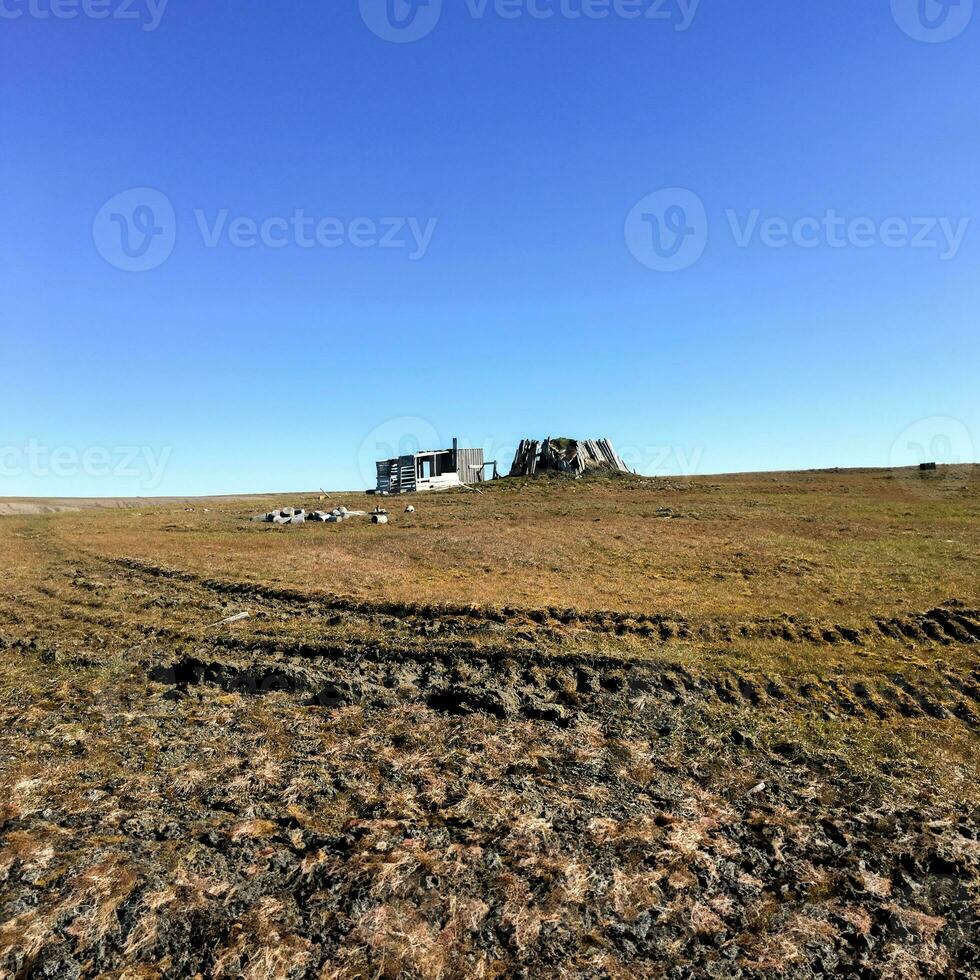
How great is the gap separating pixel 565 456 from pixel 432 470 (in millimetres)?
10481

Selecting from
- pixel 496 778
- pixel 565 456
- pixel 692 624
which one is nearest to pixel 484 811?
pixel 496 778

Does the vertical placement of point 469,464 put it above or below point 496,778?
above

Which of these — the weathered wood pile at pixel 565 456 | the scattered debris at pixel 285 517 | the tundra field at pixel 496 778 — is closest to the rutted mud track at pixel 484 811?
the tundra field at pixel 496 778

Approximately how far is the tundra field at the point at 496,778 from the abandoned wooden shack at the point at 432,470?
30007 millimetres

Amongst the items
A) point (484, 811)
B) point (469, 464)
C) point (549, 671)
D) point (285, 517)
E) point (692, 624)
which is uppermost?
point (469, 464)

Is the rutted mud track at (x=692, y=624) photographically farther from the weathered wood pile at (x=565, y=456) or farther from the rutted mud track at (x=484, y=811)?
the weathered wood pile at (x=565, y=456)

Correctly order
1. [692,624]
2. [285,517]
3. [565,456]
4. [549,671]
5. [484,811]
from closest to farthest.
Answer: [484,811]
[549,671]
[692,624]
[285,517]
[565,456]

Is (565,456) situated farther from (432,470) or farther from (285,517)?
(285,517)

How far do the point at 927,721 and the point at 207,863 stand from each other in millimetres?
7422

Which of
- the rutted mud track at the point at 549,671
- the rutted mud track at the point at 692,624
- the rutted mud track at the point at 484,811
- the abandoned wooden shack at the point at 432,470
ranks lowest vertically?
the rutted mud track at the point at 484,811

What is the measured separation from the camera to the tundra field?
154 inches

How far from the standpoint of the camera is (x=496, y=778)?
19.2 feet

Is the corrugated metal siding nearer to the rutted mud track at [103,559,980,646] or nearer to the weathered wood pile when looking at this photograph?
the weathered wood pile

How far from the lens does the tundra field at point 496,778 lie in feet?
12.9
